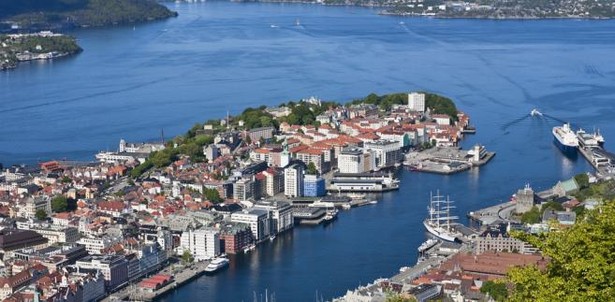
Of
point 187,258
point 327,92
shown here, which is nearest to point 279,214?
point 187,258

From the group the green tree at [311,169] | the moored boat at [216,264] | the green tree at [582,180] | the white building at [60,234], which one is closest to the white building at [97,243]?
the white building at [60,234]

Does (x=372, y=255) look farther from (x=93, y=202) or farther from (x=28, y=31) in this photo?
(x=28, y=31)

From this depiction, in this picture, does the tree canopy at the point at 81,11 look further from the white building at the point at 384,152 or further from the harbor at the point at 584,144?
the harbor at the point at 584,144

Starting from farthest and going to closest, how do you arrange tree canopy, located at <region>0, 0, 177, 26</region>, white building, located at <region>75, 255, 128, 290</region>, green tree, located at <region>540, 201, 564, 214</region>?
tree canopy, located at <region>0, 0, 177, 26</region> → green tree, located at <region>540, 201, 564, 214</region> → white building, located at <region>75, 255, 128, 290</region>

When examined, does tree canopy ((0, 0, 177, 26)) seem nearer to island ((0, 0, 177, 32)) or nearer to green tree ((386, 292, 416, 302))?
island ((0, 0, 177, 32))

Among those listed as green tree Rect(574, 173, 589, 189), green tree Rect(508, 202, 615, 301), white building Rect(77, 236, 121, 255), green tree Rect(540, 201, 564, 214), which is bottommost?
white building Rect(77, 236, 121, 255)

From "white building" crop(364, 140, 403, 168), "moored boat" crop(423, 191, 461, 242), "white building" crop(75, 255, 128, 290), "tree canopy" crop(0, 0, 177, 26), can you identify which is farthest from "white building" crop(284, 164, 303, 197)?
"tree canopy" crop(0, 0, 177, 26)

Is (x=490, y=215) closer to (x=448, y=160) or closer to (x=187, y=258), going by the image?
(x=187, y=258)
